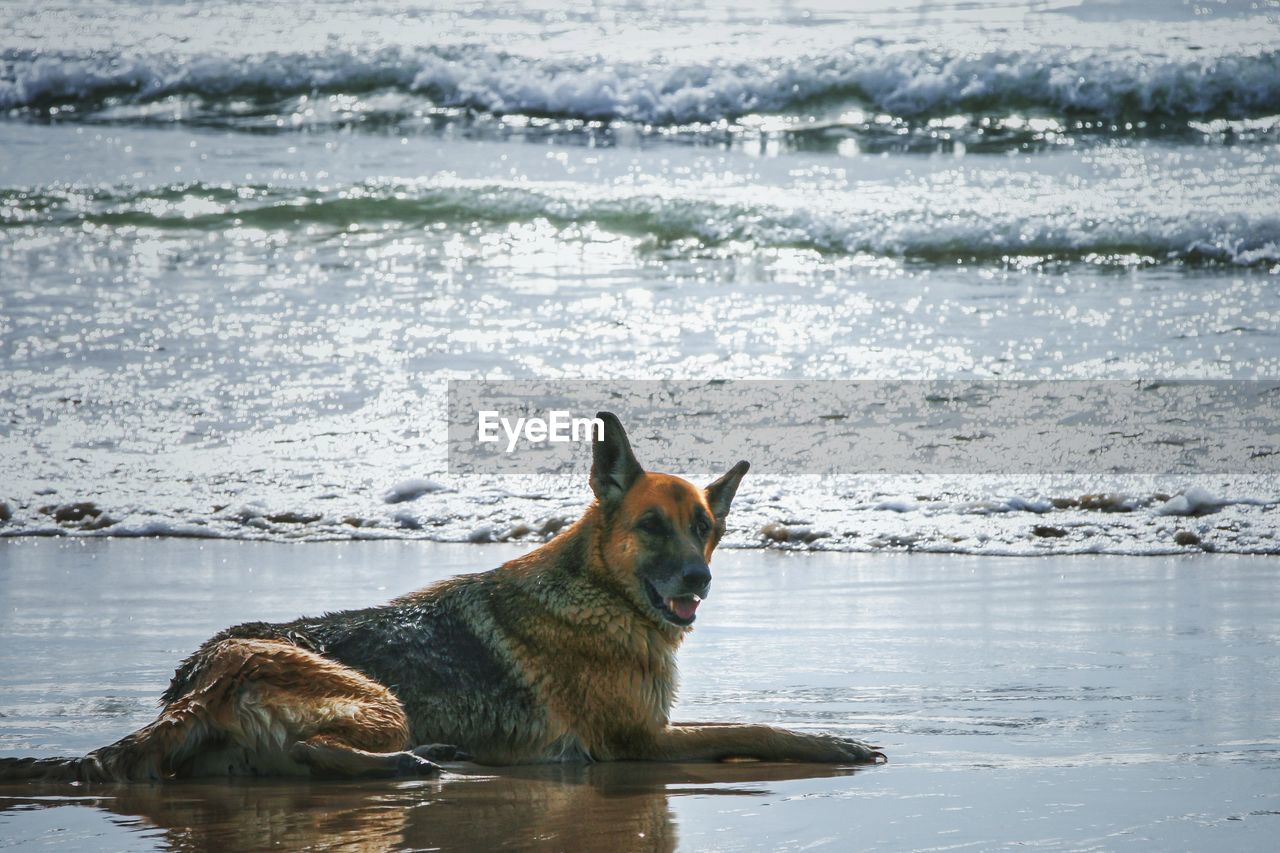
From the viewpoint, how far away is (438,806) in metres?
4.13

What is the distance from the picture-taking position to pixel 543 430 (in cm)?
1112

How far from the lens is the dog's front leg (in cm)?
478

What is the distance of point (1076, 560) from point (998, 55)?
554 inches

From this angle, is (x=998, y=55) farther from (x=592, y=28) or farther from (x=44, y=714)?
(x=44, y=714)

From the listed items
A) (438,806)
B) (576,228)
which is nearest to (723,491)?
(438,806)

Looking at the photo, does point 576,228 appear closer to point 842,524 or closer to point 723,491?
point 842,524

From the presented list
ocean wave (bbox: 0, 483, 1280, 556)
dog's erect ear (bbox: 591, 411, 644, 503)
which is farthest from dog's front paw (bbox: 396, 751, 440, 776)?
ocean wave (bbox: 0, 483, 1280, 556)

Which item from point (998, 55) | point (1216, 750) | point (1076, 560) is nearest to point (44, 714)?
point (1216, 750)

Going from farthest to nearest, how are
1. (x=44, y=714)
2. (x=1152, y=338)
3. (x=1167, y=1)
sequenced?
(x=1167, y=1), (x=1152, y=338), (x=44, y=714)

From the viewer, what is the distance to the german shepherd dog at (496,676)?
4.45 metres

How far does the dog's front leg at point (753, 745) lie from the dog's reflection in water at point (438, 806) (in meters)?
0.05

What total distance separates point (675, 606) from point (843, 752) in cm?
70

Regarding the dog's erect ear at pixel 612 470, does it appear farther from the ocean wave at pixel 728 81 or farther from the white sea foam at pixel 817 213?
the ocean wave at pixel 728 81

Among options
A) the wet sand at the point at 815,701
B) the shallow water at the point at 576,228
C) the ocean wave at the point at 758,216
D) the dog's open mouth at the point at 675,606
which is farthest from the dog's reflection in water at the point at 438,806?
the ocean wave at the point at 758,216
